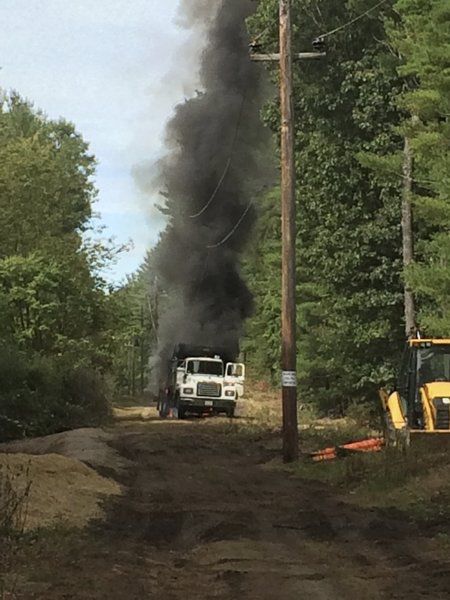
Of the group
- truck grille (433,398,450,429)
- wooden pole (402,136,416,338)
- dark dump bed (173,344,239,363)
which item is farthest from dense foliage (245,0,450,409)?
truck grille (433,398,450,429)

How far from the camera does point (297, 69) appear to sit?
1368 inches

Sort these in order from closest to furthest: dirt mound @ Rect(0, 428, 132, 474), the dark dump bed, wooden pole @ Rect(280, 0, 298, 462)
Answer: dirt mound @ Rect(0, 428, 132, 474) < wooden pole @ Rect(280, 0, 298, 462) < the dark dump bed

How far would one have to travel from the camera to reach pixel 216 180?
4884cm

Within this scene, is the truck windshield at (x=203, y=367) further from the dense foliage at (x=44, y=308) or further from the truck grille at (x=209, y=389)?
the dense foliage at (x=44, y=308)

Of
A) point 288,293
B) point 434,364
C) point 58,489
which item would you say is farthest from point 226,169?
point 58,489

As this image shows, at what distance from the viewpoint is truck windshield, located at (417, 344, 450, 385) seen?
18.5m

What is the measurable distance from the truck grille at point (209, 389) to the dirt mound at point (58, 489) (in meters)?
21.3

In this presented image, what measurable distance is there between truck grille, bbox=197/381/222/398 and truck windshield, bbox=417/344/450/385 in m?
20.5

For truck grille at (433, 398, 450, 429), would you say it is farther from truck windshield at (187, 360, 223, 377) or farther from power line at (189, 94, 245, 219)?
power line at (189, 94, 245, 219)

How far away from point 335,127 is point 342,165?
1252mm

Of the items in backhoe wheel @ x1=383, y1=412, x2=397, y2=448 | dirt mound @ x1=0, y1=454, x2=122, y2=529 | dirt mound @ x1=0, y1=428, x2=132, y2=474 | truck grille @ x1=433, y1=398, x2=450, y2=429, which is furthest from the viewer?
dirt mound @ x1=0, y1=428, x2=132, y2=474

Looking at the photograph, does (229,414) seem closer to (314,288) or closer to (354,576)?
(314,288)

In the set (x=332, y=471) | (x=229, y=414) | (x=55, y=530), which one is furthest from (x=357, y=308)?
(x=55, y=530)

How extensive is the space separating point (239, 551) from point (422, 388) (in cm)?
888
